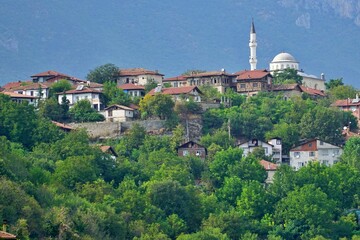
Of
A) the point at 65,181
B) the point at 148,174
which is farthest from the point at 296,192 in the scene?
the point at 65,181

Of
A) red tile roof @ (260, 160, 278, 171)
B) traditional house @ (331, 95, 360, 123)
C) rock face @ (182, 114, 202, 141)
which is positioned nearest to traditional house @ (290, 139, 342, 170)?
red tile roof @ (260, 160, 278, 171)

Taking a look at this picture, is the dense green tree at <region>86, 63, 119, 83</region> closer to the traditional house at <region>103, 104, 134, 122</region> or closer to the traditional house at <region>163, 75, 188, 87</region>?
the traditional house at <region>163, 75, 188, 87</region>

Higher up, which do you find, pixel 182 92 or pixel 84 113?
pixel 182 92

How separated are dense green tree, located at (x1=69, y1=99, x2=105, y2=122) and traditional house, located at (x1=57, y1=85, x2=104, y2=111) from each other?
6.98 feet

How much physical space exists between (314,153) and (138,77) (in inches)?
1000

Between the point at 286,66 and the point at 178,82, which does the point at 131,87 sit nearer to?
the point at 178,82

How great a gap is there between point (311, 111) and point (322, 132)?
1.92 m

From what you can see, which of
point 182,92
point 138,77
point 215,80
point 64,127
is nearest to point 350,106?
point 215,80

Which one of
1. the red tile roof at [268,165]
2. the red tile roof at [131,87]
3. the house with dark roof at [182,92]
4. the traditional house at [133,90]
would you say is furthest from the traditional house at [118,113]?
the red tile roof at [268,165]

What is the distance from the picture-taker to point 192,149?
4274 inches

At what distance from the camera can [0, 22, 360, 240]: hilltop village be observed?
8031cm

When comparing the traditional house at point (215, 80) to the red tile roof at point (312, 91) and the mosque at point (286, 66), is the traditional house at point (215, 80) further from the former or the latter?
the mosque at point (286, 66)

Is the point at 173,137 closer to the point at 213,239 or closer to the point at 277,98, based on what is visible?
the point at 277,98

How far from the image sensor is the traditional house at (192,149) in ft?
355
